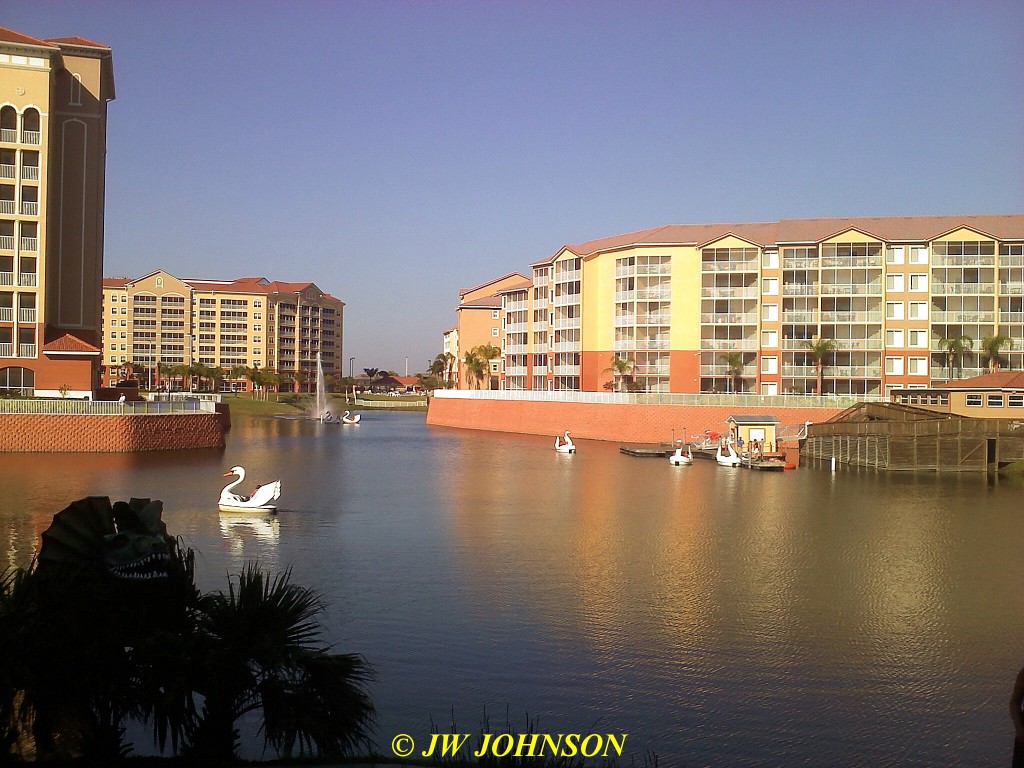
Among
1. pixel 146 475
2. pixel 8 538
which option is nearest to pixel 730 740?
pixel 8 538

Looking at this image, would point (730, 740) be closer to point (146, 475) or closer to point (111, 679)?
point (111, 679)

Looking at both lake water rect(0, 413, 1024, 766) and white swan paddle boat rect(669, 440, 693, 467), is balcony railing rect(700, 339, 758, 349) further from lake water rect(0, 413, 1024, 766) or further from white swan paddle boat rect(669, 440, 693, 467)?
lake water rect(0, 413, 1024, 766)

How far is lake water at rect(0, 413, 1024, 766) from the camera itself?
11.7 m

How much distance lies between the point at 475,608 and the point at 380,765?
9.91 meters

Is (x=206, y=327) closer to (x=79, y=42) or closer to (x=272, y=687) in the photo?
(x=79, y=42)

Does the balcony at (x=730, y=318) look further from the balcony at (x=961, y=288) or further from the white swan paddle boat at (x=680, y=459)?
the white swan paddle boat at (x=680, y=459)

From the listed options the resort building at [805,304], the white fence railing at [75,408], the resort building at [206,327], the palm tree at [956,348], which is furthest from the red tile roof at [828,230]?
the resort building at [206,327]

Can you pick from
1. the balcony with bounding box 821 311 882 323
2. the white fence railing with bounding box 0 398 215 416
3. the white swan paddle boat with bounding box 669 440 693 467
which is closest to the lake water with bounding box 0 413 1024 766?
the white fence railing with bounding box 0 398 215 416

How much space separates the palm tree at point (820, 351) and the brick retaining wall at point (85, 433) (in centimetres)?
4366

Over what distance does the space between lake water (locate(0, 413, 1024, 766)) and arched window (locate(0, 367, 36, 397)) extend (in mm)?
12271

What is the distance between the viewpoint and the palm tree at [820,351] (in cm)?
6662

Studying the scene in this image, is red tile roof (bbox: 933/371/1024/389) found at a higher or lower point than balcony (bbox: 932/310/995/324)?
lower

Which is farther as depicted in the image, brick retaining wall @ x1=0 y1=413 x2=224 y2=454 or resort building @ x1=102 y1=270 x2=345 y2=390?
resort building @ x1=102 y1=270 x2=345 y2=390

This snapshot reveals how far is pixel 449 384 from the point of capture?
5605 inches
